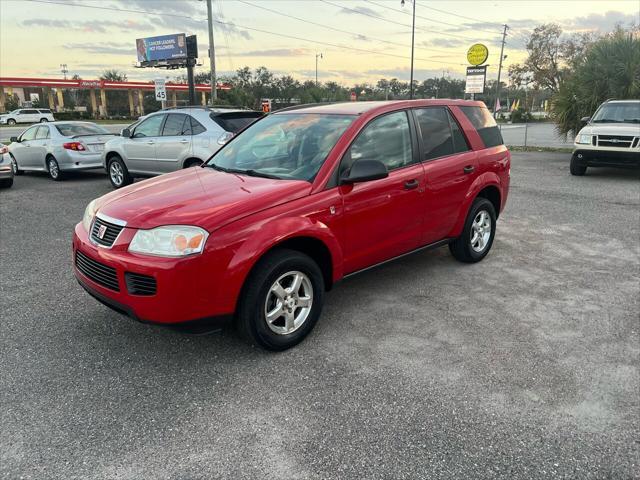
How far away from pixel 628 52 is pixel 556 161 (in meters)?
3.89

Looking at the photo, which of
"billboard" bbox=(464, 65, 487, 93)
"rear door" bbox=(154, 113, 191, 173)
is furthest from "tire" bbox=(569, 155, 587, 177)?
"billboard" bbox=(464, 65, 487, 93)

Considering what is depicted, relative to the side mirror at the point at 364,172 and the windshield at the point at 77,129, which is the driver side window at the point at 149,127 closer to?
the windshield at the point at 77,129

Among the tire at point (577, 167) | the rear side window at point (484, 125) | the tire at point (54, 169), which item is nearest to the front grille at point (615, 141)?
the tire at point (577, 167)

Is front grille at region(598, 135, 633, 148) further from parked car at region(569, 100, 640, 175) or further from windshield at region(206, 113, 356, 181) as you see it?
windshield at region(206, 113, 356, 181)

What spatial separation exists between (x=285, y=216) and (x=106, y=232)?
1254mm

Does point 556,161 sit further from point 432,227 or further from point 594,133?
point 432,227

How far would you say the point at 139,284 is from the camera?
312 cm

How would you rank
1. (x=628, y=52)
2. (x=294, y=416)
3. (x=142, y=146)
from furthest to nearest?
(x=628, y=52) → (x=142, y=146) → (x=294, y=416)

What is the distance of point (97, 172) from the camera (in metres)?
13.6

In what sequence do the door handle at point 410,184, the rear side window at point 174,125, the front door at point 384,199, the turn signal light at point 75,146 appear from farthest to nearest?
the turn signal light at point 75,146, the rear side window at point 174,125, the door handle at point 410,184, the front door at point 384,199

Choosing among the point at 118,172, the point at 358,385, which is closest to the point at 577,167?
the point at 118,172

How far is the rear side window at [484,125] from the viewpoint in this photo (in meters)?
5.37

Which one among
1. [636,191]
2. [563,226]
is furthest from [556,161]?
[563,226]

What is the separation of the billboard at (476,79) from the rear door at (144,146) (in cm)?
1569
